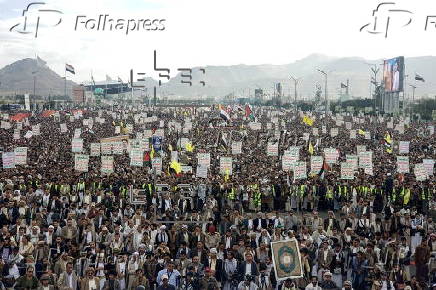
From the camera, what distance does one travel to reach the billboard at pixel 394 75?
81.1m

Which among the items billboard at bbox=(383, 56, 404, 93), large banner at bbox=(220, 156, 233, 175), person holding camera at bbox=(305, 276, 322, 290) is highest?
billboard at bbox=(383, 56, 404, 93)

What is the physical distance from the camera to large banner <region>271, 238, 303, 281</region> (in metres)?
10.2

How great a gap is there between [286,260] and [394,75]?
253 ft

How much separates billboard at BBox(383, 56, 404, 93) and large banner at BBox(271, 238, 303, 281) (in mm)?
73791

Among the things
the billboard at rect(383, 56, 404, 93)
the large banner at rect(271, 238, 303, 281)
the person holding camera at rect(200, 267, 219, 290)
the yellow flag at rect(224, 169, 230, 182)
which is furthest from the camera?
the billboard at rect(383, 56, 404, 93)

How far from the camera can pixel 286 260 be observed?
10.3 metres

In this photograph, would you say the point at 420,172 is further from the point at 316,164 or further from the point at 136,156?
the point at 136,156

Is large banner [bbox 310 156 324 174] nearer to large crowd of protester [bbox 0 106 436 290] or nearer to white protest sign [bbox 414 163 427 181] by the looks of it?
large crowd of protester [bbox 0 106 436 290]

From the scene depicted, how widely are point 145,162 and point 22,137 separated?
1860cm

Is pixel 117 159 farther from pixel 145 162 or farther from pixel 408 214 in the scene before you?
pixel 408 214

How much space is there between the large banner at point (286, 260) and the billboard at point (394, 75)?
73.8m

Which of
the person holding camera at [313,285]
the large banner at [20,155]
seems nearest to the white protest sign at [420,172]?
the person holding camera at [313,285]

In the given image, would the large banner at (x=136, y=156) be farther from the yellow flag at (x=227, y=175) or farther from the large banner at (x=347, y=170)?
the large banner at (x=347, y=170)

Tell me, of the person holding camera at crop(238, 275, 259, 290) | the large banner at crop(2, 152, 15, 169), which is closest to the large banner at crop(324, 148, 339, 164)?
the large banner at crop(2, 152, 15, 169)
